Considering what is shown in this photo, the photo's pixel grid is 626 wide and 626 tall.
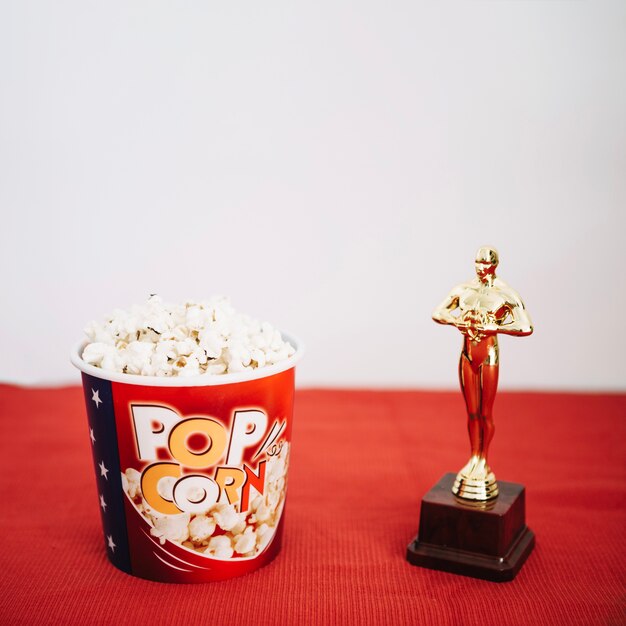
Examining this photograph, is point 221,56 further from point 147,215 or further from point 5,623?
point 5,623

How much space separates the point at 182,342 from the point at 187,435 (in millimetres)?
96

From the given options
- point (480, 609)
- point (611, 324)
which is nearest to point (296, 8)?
point (611, 324)

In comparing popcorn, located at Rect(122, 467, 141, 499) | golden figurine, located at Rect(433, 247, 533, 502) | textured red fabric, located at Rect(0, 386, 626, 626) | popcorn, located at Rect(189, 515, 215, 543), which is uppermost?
golden figurine, located at Rect(433, 247, 533, 502)

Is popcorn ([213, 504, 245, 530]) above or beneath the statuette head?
beneath

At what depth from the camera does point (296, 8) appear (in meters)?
1.58

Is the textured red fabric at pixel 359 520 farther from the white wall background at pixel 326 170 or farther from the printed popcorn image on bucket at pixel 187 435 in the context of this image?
the white wall background at pixel 326 170

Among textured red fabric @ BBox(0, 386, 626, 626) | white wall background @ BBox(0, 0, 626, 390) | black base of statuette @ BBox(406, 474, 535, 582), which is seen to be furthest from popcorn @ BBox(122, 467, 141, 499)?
white wall background @ BBox(0, 0, 626, 390)

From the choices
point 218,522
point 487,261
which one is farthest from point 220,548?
point 487,261

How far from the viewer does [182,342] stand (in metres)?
0.86

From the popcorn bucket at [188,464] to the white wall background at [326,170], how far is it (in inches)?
30.4

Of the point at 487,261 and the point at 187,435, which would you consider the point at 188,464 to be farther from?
the point at 487,261

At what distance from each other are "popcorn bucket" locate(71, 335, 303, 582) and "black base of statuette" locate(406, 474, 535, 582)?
7.1 inches

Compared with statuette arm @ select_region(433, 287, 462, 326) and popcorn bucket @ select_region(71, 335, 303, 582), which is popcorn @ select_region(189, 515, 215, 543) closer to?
popcorn bucket @ select_region(71, 335, 303, 582)

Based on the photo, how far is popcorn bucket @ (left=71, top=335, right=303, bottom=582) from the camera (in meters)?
0.84
